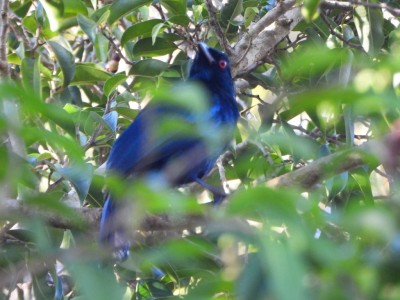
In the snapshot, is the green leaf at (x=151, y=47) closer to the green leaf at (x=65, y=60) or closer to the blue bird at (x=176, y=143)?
the blue bird at (x=176, y=143)

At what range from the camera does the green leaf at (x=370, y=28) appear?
4258 mm

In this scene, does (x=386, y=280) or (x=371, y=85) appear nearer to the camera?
(x=386, y=280)

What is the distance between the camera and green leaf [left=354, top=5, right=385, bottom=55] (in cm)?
426

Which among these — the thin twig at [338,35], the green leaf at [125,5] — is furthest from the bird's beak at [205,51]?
the thin twig at [338,35]

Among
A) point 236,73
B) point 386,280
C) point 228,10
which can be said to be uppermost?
point 386,280

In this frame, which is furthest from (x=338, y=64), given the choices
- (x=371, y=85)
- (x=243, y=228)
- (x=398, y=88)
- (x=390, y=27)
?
(x=243, y=228)

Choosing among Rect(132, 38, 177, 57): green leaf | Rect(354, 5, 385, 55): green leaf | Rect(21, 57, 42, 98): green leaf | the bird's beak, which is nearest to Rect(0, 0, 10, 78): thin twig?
Rect(21, 57, 42, 98): green leaf

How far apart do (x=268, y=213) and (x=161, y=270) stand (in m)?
2.78

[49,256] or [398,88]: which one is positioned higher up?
[49,256]

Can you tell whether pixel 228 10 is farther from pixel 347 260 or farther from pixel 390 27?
pixel 347 260

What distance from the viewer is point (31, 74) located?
3.97m

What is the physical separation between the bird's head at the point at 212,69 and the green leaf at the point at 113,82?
570 millimetres

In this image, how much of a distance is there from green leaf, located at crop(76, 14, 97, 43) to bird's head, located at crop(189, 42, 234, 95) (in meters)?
0.57

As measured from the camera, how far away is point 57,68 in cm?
500
